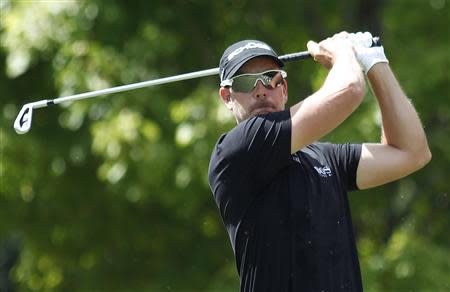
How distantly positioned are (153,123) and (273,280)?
18.8ft

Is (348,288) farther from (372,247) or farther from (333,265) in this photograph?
(372,247)

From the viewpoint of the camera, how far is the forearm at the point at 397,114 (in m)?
4.40

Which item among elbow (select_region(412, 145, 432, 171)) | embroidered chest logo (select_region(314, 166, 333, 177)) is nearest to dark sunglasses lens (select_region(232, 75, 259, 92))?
embroidered chest logo (select_region(314, 166, 333, 177))

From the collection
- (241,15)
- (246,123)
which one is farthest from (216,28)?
(246,123)

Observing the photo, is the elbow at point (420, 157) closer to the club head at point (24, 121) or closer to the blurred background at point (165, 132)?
the club head at point (24, 121)

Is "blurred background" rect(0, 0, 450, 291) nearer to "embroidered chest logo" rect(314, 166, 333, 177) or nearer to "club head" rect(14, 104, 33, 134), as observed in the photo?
"club head" rect(14, 104, 33, 134)

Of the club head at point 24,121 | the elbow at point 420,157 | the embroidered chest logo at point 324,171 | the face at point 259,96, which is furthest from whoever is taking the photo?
the club head at point 24,121

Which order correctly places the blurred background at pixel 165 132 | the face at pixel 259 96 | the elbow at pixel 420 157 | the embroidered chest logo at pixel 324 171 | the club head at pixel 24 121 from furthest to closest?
the blurred background at pixel 165 132 < the club head at pixel 24 121 < the elbow at pixel 420 157 < the face at pixel 259 96 < the embroidered chest logo at pixel 324 171

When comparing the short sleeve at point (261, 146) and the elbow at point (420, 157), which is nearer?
the short sleeve at point (261, 146)

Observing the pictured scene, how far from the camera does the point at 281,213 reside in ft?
13.6

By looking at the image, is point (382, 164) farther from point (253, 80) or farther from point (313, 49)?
point (253, 80)

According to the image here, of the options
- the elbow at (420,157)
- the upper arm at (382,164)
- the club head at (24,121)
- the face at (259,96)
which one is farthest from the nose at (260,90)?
the club head at (24,121)

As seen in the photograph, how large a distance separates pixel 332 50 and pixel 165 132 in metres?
5.54

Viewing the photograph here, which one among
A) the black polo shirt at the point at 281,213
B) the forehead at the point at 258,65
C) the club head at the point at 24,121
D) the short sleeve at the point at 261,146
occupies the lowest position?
the black polo shirt at the point at 281,213
